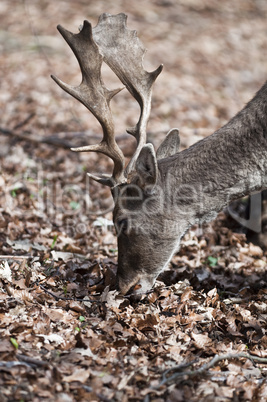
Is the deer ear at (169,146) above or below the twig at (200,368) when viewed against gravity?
above

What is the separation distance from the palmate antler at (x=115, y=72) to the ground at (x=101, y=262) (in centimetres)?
138

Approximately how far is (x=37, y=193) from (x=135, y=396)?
5.19 m

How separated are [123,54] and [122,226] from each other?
2.02 metres

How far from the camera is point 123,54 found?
5.74 m

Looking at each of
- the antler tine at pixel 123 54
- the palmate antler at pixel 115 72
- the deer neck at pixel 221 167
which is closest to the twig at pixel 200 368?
the deer neck at pixel 221 167

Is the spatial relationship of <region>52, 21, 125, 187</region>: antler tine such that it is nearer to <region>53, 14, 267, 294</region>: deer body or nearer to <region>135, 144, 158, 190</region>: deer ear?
<region>53, 14, 267, 294</region>: deer body

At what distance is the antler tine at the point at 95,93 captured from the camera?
5.09 meters

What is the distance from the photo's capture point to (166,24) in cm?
1597

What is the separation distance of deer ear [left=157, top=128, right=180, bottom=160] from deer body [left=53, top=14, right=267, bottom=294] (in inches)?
19.5

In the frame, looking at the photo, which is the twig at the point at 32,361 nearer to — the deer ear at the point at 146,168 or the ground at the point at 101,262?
the ground at the point at 101,262

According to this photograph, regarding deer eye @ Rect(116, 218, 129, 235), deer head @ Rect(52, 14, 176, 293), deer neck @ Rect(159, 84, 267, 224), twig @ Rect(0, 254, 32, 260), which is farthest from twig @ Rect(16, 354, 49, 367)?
deer neck @ Rect(159, 84, 267, 224)

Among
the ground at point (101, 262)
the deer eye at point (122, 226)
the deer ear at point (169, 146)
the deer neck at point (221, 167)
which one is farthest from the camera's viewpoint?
the deer ear at point (169, 146)

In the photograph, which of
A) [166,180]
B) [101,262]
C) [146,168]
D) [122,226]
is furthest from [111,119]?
[101,262]

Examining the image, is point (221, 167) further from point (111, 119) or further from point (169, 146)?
point (111, 119)
